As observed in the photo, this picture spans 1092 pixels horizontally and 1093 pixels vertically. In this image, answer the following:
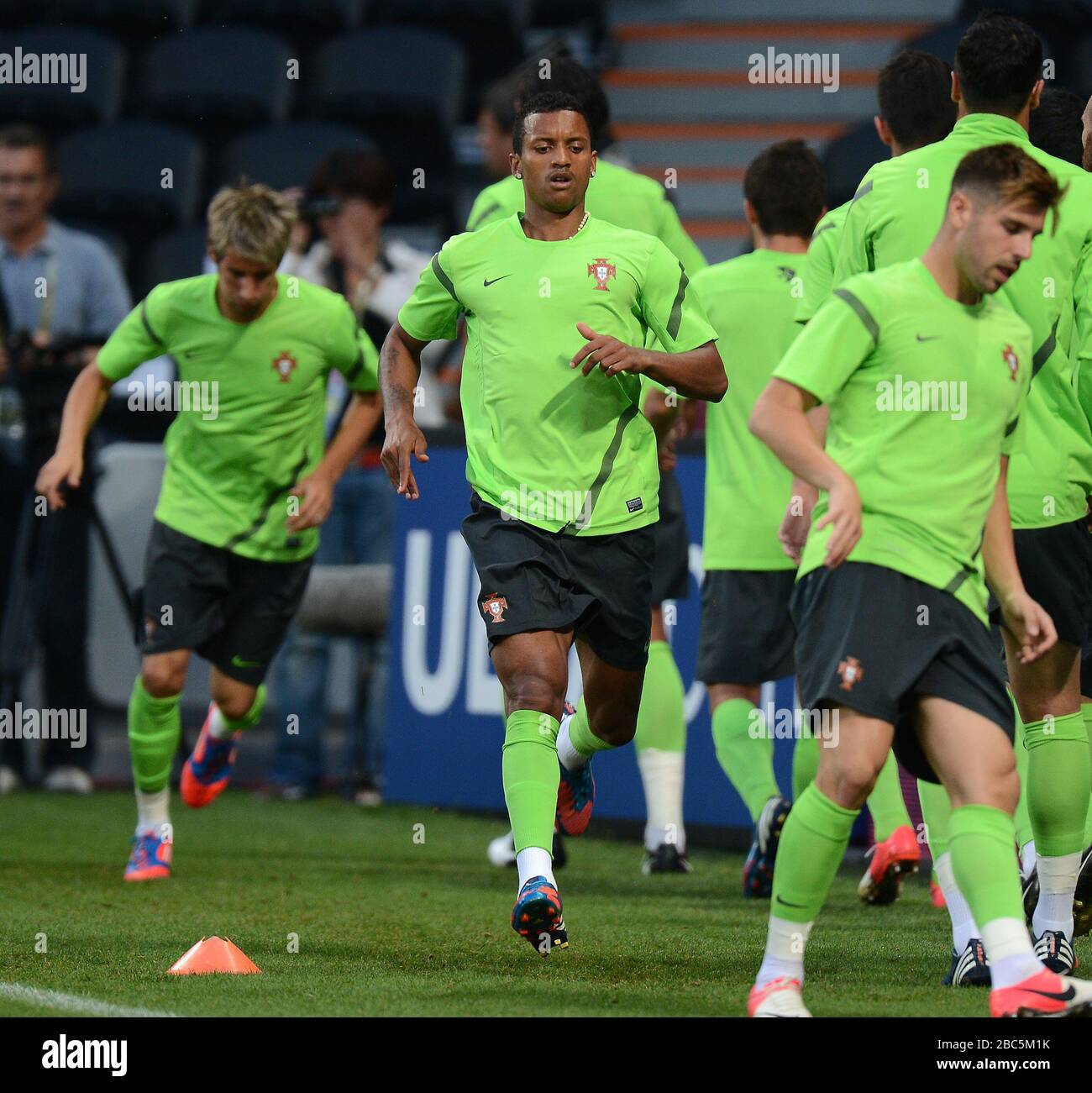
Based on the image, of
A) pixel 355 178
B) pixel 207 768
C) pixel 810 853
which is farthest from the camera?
pixel 355 178

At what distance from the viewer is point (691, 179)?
14.2 meters

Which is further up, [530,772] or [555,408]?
[555,408]

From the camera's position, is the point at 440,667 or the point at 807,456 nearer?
the point at 807,456

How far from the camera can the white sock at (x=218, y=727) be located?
789 centimetres

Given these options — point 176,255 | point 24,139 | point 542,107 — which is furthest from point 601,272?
point 176,255

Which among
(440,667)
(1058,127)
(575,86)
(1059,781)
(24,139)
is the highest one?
(24,139)

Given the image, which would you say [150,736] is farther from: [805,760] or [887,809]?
[887,809]

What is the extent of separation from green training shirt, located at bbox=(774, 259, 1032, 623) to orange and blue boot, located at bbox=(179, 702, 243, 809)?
13.1 ft

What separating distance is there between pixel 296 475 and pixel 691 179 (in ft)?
23.3

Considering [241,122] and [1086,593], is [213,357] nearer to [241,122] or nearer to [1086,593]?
[1086,593]

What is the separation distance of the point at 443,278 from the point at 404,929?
73.8 inches

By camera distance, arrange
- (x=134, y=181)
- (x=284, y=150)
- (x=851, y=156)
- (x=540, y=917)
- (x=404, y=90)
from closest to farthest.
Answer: (x=540, y=917) → (x=851, y=156) → (x=284, y=150) → (x=134, y=181) → (x=404, y=90)

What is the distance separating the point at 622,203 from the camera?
7.60 m
